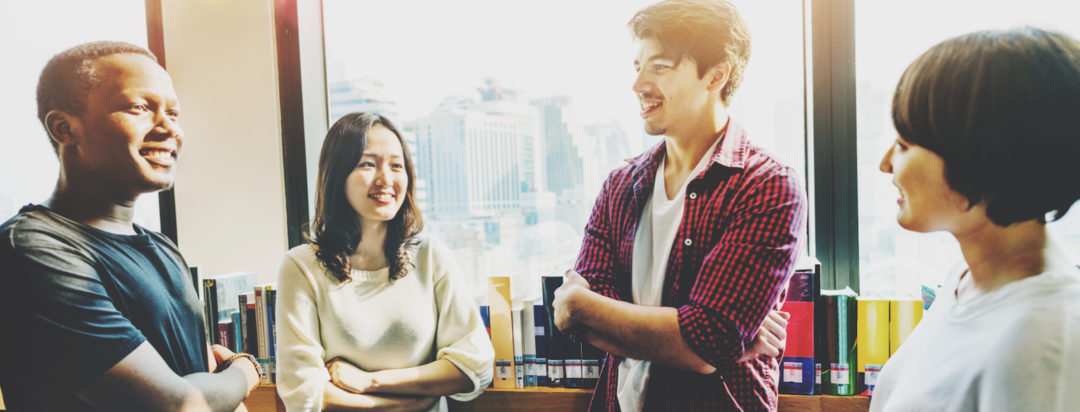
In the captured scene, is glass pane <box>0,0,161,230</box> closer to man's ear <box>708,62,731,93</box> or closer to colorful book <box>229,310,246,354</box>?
colorful book <box>229,310,246,354</box>

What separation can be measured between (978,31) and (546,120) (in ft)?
4.95

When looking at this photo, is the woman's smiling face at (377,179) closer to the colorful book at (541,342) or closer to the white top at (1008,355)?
the colorful book at (541,342)

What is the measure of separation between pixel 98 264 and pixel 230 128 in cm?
130

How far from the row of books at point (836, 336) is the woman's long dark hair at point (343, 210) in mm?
1213

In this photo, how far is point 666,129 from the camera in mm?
1380

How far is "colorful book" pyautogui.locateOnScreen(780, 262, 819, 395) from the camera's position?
5.16 ft

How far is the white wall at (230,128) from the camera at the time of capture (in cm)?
212

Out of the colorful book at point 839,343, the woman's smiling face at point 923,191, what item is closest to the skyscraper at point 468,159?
the colorful book at point 839,343

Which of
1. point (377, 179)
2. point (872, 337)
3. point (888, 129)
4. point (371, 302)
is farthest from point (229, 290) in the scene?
point (888, 129)

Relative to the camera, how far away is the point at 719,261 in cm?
117

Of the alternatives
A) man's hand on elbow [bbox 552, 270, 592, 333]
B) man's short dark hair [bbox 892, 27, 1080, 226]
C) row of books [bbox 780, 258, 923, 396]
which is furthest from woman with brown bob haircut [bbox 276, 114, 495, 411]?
man's short dark hair [bbox 892, 27, 1080, 226]

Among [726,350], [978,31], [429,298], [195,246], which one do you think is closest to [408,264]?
[429,298]

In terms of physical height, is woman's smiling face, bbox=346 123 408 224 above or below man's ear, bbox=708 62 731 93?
below

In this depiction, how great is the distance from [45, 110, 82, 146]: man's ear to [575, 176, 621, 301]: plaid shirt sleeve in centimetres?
113
